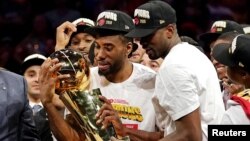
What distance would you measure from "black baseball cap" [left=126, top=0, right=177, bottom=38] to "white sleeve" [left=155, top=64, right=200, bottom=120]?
0.33 m

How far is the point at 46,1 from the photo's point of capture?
789cm

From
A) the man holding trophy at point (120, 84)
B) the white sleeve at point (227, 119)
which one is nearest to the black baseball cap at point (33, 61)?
the man holding trophy at point (120, 84)

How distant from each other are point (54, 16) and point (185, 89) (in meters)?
4.61

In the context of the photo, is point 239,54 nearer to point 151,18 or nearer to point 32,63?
point 151,18

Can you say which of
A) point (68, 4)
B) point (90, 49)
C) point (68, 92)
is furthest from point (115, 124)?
point (68, 4)

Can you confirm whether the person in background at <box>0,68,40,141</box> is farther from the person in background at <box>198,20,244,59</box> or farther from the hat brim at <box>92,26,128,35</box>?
the person in background at <box>198,20,244,59</box>

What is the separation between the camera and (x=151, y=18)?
→ 11.3 ft

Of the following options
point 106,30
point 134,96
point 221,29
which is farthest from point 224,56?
point 221,29

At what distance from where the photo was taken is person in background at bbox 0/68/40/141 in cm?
277

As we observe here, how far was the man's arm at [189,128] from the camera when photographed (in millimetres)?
3109

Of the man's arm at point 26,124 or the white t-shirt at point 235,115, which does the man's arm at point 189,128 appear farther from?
the man's arm at point 26,124

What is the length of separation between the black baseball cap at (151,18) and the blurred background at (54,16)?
12.3 ft

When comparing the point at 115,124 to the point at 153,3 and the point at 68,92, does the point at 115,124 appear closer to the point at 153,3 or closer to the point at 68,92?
the point at 68,92

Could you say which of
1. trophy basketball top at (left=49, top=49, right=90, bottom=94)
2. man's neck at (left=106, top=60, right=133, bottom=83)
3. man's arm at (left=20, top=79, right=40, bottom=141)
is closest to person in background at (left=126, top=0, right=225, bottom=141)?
man's neck at (left=106, top=60, right=133, bottom=83)
